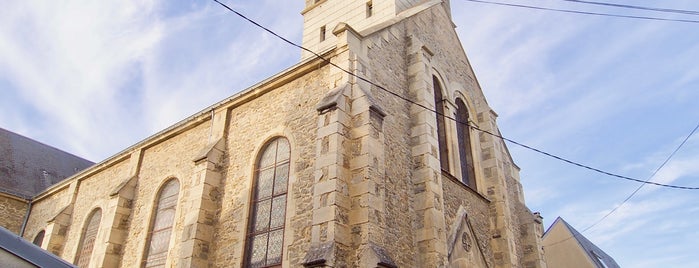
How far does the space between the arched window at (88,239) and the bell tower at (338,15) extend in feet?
26.5

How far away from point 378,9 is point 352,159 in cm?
714

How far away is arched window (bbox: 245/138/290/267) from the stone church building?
3 centimetres

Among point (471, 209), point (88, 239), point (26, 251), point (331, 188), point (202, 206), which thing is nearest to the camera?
point (26, 251)

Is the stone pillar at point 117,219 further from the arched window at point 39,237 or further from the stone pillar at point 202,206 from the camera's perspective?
the arched window at point 39,237

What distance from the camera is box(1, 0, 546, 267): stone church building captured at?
868 centimetres

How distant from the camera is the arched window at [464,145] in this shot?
12859 mm

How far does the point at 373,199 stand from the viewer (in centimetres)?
831

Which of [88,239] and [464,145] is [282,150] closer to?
[464,145]

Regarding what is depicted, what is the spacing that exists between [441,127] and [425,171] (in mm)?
2643

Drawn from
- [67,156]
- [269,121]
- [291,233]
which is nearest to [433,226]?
[291,233]

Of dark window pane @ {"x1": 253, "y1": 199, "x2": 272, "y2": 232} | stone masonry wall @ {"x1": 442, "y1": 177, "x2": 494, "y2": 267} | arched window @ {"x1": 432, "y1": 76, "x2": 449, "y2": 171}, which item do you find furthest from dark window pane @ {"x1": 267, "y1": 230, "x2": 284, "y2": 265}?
arched window @ {"x1": 432, "y1": 76, "x2": 449, "y2": 171}

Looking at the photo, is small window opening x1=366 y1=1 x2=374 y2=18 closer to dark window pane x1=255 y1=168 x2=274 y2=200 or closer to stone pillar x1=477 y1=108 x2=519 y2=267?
stone pillar x1=477 y1=108 x2=519 y2=267

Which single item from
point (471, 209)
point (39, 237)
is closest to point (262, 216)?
point (471, 209)

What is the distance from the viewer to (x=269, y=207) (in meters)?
9.95
